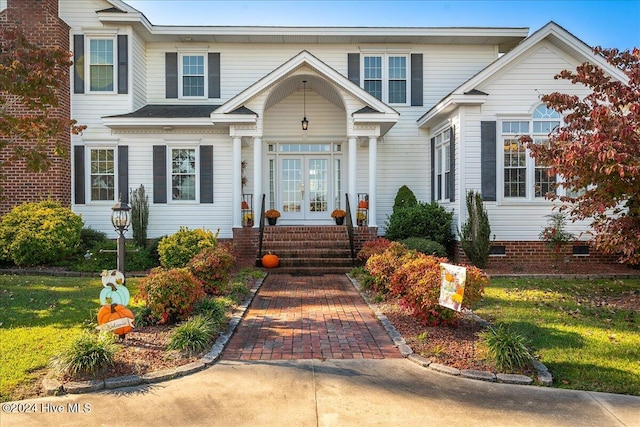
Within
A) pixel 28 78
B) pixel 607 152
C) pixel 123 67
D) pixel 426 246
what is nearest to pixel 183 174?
pixel 123 67

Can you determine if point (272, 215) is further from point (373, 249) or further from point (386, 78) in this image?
point (386, 78)

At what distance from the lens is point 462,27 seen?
15.8m

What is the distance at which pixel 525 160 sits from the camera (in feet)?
42.9

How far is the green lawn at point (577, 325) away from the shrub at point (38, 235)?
10296mm

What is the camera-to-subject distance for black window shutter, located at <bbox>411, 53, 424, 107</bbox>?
16219 mm

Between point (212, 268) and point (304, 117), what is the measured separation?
26.5ft

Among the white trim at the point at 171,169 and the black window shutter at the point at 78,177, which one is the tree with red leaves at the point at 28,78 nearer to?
the white trim at the point at 171,169

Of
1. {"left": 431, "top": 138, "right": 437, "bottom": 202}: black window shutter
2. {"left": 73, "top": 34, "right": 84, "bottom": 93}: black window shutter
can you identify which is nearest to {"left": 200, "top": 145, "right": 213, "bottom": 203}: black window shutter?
{"left": 73, "top": 34, "right": 84, "bottom": 93}: black window shutter

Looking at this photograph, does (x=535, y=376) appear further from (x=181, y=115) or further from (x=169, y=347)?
(x=181, y=115)

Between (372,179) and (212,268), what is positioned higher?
(372,179)

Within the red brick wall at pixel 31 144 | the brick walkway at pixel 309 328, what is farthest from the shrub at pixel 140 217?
the brick walkway at pixel 309 328

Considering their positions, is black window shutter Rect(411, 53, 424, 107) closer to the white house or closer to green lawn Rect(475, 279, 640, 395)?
the white house

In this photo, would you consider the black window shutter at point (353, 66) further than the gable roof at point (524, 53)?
Yes

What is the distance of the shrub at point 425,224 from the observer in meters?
13.5
